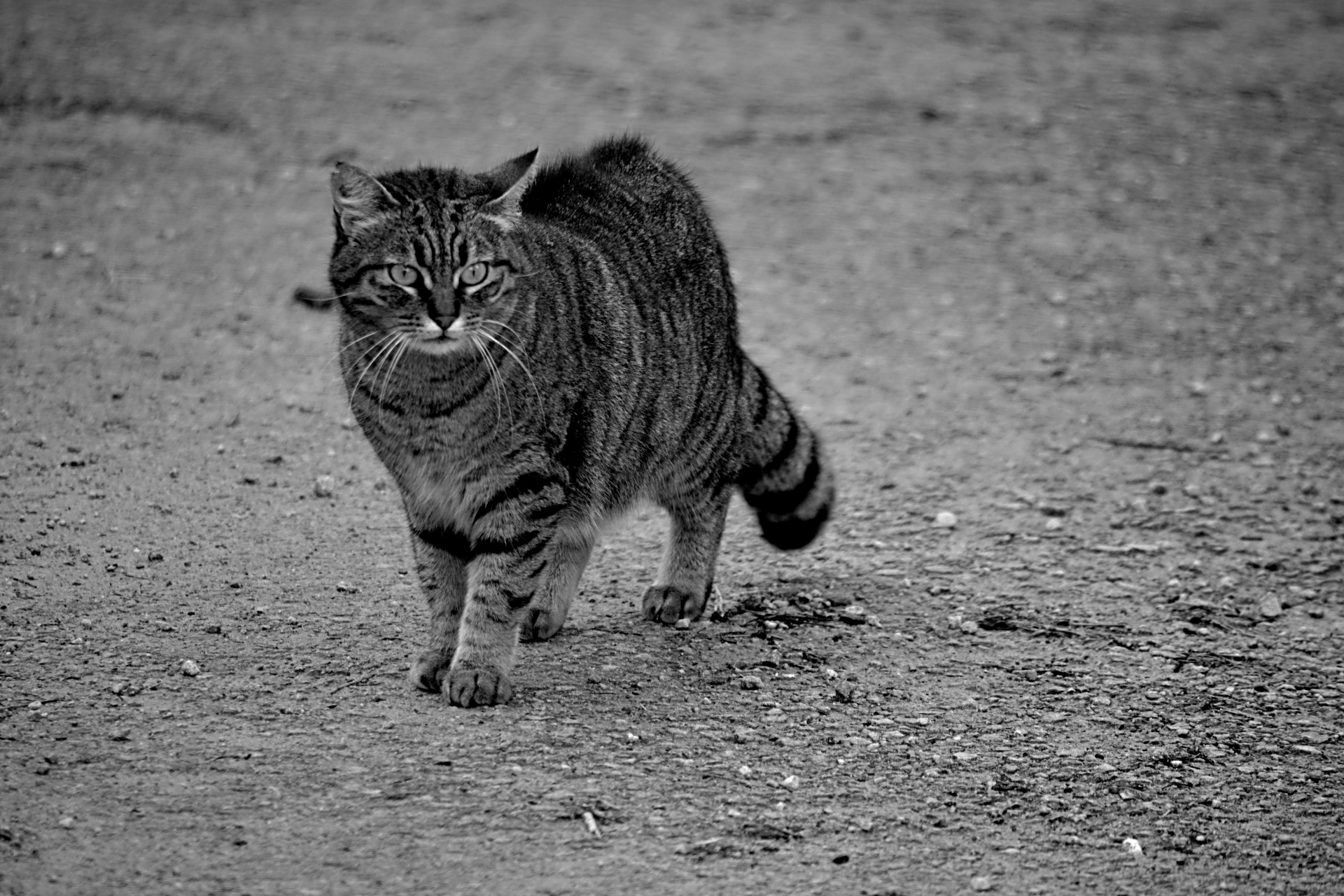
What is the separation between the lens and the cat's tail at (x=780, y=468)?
17.1 feet

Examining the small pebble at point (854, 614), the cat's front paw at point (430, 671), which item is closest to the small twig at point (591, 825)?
the cat's front paw at point (430, 671)

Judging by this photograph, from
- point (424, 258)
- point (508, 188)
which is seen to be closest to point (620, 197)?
point (508, 188)

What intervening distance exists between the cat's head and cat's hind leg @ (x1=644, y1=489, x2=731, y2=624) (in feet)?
3.34

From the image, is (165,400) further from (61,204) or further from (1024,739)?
(1024,739)

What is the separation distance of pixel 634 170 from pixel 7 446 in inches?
97.7

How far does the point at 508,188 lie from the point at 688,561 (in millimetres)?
1344

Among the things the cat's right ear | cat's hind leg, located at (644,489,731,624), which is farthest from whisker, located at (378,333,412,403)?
cat's hind leg, located at (644,489,731,624)

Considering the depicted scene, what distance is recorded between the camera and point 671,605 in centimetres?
499

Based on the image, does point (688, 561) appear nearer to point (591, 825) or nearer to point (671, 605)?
point (671, 605)

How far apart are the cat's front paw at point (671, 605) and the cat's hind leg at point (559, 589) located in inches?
9.6

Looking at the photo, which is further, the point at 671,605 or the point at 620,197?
the point at 620,197

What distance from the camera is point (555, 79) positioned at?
1026cm

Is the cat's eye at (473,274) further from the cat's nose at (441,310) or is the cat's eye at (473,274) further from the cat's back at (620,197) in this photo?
the cat's back at (620,197)

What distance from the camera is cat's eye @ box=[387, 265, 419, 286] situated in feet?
13.7
